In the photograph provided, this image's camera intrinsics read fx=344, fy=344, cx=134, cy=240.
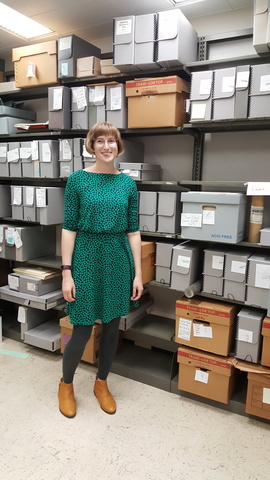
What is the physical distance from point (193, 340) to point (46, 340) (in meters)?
1.14

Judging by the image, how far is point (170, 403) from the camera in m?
2.15

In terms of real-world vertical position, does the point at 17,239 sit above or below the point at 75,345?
above

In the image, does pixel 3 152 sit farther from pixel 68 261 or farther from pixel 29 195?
pixel 68 261

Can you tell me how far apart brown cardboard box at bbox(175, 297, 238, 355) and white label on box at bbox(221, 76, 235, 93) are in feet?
3.97

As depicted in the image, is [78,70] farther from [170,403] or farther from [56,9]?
[170,403]

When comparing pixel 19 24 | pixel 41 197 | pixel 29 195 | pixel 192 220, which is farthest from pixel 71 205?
pixel 19 24

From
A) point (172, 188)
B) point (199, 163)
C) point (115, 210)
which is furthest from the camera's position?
point (172, 188)

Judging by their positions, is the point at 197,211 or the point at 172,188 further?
the point at 172,188

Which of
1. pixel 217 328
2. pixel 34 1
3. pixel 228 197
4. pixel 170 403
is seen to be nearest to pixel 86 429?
pixel 170 403

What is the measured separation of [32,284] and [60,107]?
4.32 ft

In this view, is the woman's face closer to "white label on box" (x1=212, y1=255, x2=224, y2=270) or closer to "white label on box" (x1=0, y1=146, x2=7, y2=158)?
"white label on box" (x1=212, y1=255, x2=224, y2=270)

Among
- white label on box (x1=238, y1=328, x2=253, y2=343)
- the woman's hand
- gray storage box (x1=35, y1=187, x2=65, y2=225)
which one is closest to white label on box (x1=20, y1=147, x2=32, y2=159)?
gray storage box (x1=35, y1=187, x2=65, y2=225)

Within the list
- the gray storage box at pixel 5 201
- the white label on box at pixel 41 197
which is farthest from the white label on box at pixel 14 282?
the white label on box at pixel 41 197

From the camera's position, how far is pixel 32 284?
8.71 feet
